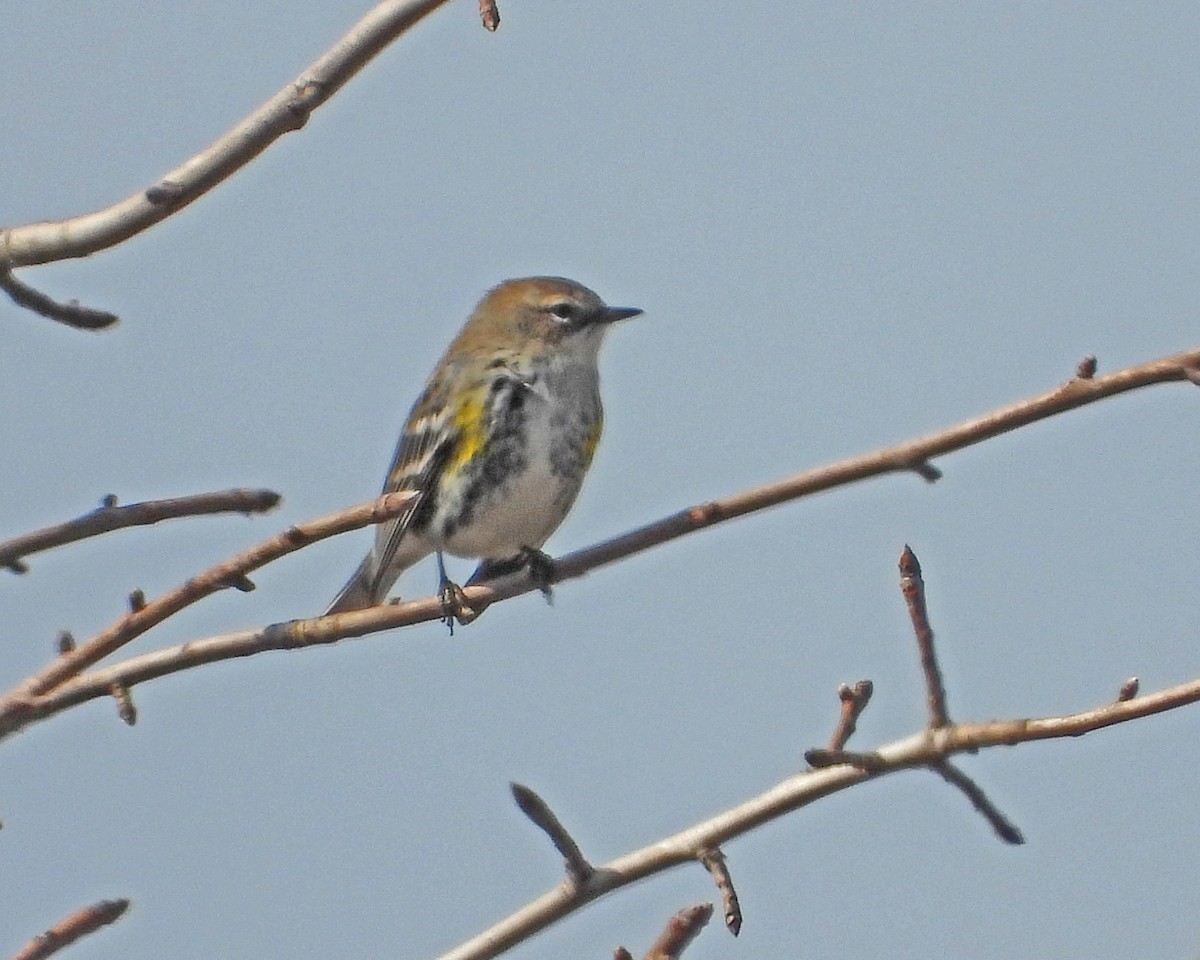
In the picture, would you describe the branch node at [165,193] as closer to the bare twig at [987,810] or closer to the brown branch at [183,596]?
the brown branch at [183,596]

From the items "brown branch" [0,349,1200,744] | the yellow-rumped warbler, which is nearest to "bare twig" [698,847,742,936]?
"brown branch" [0,349,1200,744]

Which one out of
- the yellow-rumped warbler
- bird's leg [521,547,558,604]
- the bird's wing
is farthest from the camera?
the bird's wing

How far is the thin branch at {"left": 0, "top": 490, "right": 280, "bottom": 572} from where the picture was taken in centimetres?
303

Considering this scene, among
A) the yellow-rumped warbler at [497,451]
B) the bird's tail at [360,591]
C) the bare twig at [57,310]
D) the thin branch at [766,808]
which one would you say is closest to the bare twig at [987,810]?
the thin branch at [766,808]

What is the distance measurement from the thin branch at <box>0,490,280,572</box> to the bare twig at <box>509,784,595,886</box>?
752 millimetres

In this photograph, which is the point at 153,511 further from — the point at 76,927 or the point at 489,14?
the point at 489,14

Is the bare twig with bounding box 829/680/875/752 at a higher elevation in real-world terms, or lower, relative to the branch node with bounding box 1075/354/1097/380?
lower

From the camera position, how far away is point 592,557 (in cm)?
396

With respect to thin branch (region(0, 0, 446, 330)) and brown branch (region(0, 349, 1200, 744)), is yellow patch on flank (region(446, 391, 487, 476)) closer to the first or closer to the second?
brown branch (region(0, 349, 1200, 744))

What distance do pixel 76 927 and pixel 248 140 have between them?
1.46 metres

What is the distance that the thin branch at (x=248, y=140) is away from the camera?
A: 3193 mm

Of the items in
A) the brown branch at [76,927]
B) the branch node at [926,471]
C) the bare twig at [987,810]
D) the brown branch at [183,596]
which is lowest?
the bare twig at [987,810]

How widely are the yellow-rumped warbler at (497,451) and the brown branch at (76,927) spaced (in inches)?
156

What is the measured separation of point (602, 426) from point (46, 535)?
15.3 ft
